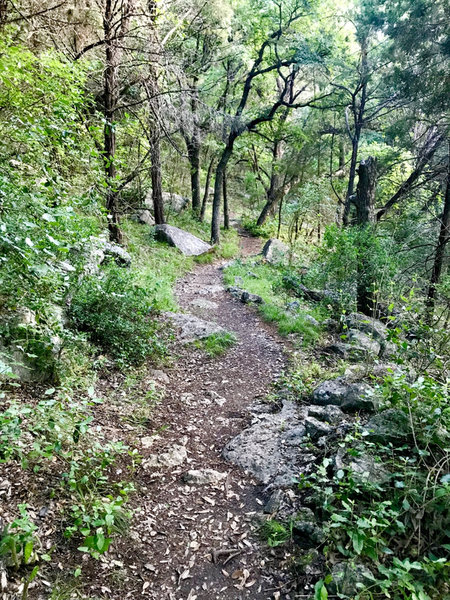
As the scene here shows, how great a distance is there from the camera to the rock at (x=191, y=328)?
6774 mm

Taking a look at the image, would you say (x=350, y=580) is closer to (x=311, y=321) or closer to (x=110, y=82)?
(x=311, y=321)

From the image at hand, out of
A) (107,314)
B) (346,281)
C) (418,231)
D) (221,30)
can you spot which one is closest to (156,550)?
(107,314)

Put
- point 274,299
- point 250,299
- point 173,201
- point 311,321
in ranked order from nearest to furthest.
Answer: point 311,321
point 250,299
point 274,299
point 173,201

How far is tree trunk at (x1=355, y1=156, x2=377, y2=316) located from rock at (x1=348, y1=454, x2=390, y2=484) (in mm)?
5963

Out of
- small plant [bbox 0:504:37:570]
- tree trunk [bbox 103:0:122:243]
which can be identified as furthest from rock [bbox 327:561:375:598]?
tree trunk [bbox 103:0:122:243]

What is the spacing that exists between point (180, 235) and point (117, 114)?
5518mm

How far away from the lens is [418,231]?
32.0 feet

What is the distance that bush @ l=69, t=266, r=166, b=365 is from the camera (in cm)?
507

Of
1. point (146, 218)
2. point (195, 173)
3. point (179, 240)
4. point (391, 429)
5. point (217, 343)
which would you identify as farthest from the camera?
point (195, 173)

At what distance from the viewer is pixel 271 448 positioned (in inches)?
155

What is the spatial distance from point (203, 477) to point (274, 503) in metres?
0.80

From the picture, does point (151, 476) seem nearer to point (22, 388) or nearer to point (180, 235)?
point (22, 388)

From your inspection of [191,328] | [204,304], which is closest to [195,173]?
[204,304]

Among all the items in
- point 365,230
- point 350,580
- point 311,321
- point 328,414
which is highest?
point 365,230
